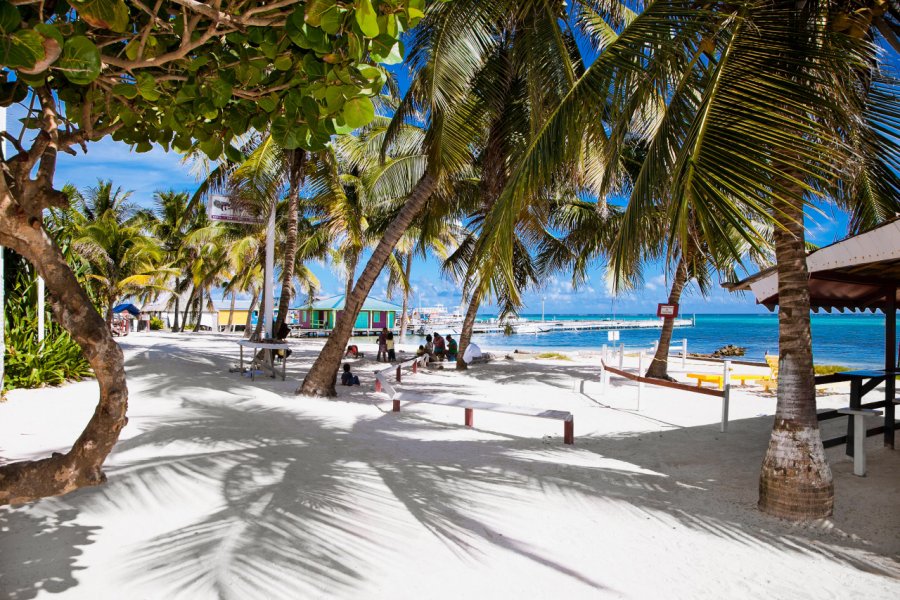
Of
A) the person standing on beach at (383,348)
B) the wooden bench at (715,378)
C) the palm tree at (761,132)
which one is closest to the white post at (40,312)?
the palm tree at (761,132)

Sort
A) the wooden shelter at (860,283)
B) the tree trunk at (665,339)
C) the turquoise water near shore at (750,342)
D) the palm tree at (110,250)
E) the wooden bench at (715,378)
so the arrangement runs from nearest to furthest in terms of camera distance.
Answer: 1. the wooden shelter at (860,283)
2. the wooden bench at (715,378)
3. the tree trunk at (665,339)
4. the palm tree at (110,250)
5. the turquoise water near shore at (750,342)

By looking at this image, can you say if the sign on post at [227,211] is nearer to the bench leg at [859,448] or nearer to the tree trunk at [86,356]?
the tree trunk at [86,356]

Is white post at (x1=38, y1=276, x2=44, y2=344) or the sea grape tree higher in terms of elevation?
the sea grape tree

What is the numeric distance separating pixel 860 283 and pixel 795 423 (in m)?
2.81

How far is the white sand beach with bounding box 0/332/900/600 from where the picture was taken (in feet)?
10.00

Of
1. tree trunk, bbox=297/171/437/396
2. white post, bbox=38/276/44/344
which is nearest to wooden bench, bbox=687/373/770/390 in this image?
tree trunk, bbox=297/171/437/396

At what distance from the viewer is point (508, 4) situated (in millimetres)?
6184

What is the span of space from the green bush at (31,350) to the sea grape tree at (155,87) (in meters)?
7.77

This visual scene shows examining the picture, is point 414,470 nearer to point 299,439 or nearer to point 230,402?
point 299,439

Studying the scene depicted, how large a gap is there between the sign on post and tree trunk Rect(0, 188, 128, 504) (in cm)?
1005

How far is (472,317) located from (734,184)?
13793 mm

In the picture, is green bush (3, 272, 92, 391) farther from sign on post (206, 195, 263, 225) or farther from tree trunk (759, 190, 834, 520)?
tree trunk (759, 190, 834, 520)

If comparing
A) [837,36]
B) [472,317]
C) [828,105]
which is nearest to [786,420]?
[828,105]

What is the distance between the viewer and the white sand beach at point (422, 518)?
305 centimetres
